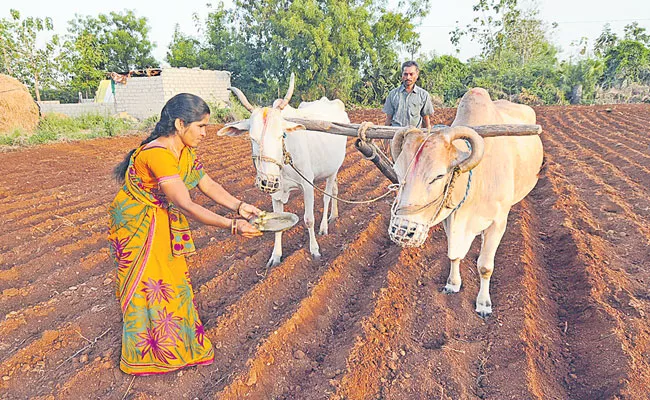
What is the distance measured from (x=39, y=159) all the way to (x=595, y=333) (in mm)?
11373

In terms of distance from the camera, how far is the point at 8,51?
2239 centimetres

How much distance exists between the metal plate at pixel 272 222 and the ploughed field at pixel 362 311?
2.80ft

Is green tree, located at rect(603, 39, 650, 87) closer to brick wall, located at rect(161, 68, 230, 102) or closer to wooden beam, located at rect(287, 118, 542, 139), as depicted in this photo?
brick wall, located at rect(161, 68, 230, 102)

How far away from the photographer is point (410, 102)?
17.5 feet

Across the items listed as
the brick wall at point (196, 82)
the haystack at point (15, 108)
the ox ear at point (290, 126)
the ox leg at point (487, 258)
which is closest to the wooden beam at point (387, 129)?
the ox ear at point (290, 126)

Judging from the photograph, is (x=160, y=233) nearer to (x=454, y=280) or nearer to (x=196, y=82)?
(x=454, y=280)

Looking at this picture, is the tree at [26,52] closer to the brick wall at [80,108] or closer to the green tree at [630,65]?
the brick wall at [80,108]

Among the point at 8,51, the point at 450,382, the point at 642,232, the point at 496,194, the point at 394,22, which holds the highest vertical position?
the point at 394,22

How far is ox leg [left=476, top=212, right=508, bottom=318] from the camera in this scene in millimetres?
3455

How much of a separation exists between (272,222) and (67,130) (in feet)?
47.4

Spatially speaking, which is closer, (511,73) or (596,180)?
(596,180)

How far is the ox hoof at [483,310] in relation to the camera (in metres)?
3.50

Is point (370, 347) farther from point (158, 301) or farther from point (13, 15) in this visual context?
point (13, 15)

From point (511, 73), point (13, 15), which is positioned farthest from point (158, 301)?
point (13, 15)
